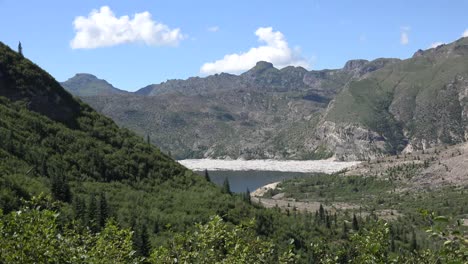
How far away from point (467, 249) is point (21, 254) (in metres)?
13.4

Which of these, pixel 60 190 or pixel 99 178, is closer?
pixel 60 190

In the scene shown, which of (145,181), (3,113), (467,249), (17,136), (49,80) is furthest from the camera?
(49,80)

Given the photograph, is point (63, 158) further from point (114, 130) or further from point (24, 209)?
point (24, 209)

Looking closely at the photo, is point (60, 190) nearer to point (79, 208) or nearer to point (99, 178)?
point (79, 208)

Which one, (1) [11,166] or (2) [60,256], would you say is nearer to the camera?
(2) [60,256]

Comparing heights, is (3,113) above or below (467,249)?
above

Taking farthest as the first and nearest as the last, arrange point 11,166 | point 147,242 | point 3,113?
1. point 3,113
2. point 11,166
3. point 147,242

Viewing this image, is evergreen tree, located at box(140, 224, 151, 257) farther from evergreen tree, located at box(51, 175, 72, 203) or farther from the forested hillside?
evergreen tree, located at box(51, 175, 72, 203)

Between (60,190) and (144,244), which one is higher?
(60,190)

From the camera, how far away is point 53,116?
120688 mm

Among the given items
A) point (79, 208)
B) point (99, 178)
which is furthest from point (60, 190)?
point (99, 178)

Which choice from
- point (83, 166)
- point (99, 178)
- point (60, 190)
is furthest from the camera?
point (99, 178)

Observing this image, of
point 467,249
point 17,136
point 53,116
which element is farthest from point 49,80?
point 467,249

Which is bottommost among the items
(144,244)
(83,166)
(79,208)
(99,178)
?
(144,244)
